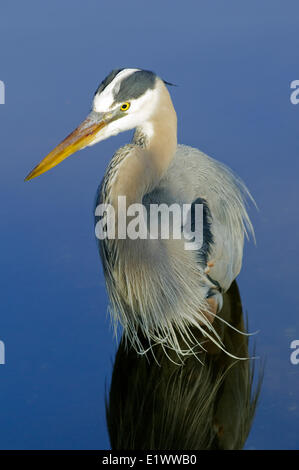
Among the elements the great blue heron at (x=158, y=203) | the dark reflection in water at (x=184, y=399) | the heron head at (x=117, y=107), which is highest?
the heron head at (x=117, y=107)

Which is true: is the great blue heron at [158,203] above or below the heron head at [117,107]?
below

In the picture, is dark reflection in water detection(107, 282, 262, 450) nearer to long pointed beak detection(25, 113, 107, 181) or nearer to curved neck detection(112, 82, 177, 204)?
curved neck detection(112, 82, 177, 204)

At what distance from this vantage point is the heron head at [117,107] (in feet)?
10.4

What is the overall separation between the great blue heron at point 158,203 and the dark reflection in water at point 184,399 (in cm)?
9

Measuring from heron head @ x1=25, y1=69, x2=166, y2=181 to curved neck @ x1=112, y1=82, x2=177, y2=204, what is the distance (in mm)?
34

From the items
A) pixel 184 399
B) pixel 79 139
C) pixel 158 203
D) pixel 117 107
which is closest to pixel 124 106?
pixel 117 107

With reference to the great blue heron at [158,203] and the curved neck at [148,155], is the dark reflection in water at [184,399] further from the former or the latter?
the curved neck at [148,155]

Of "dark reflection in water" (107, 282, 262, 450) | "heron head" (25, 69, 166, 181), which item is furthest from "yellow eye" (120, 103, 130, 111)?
"dark reflection in water" (107, 282, 262, 450)

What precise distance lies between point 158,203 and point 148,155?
0.22 m

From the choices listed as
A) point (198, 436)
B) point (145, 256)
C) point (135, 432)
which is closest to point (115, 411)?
point (135, 432)

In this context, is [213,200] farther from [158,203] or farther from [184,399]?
[184,399]

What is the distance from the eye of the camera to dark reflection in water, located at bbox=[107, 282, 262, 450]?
3.20 metres

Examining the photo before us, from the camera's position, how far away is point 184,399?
336 centimetres

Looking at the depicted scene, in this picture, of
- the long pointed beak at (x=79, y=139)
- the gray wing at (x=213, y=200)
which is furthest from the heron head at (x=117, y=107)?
the gray wing at (x=213, y=200)
